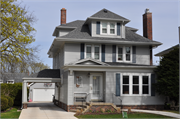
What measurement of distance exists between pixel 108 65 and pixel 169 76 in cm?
482

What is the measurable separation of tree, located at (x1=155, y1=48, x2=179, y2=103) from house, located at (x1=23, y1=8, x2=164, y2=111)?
33.6 inches

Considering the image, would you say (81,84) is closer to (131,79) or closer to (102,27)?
(131,79)

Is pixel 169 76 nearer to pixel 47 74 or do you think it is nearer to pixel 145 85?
pixel 145 85

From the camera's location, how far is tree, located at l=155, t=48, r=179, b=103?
58.1 ft

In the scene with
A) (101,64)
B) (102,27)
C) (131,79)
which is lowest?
(131,79)

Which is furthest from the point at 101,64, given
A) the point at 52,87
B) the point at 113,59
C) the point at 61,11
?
the point at 52,87

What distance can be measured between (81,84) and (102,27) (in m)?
5.68

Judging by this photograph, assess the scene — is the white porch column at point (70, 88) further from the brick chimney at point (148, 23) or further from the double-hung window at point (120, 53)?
the brick chimney at point (148, 23)

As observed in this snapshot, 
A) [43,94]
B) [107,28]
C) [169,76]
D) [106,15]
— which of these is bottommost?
[43,94]

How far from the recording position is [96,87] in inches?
782

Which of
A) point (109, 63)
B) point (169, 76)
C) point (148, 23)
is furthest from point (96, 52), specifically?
point (169, 76)

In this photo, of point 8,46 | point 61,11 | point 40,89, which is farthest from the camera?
point 40,89

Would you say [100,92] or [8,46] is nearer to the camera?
[8,46]

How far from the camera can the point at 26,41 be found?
48.3ft
